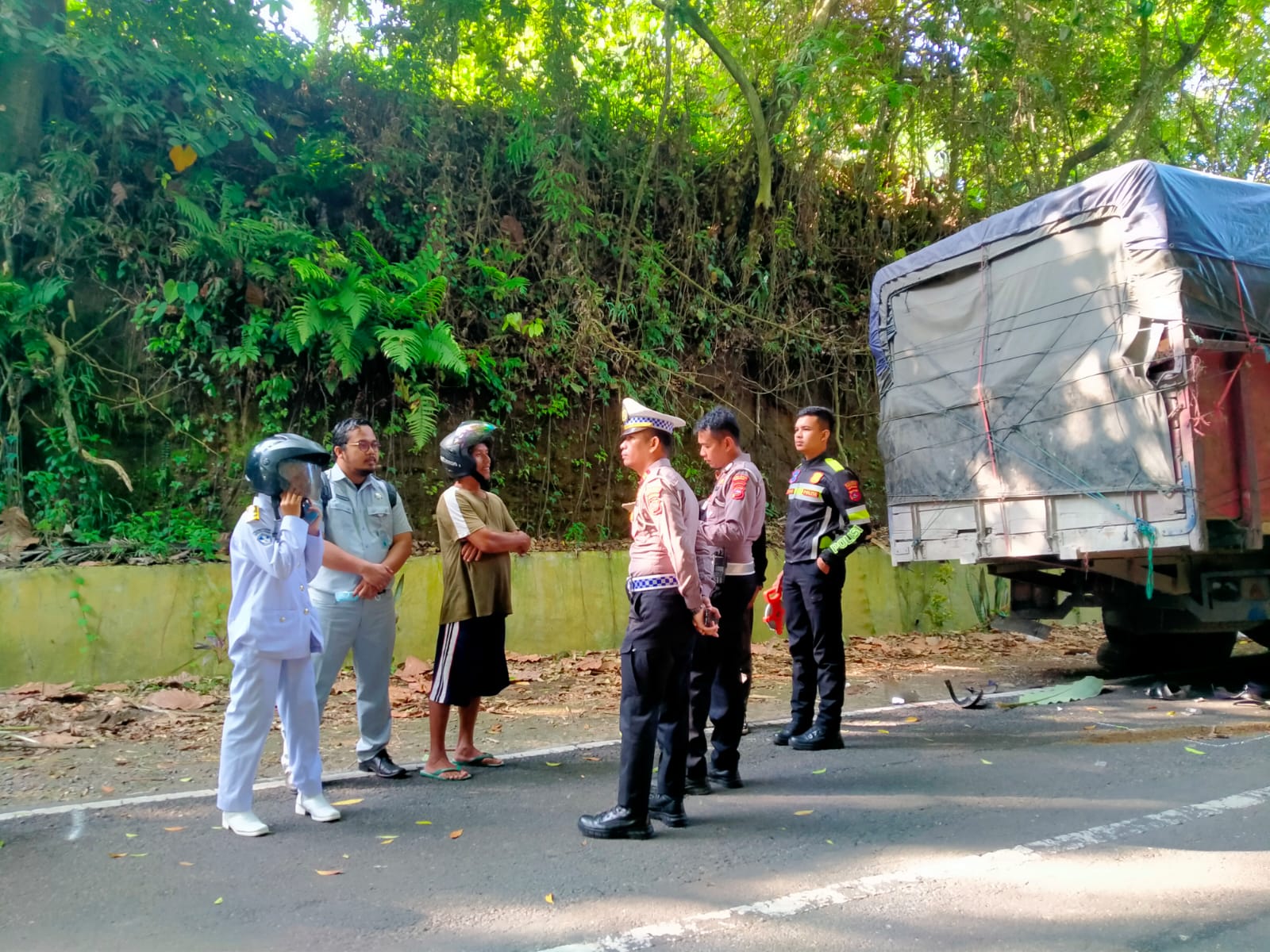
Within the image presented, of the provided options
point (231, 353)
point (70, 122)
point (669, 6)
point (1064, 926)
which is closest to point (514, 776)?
point (1064, 926)

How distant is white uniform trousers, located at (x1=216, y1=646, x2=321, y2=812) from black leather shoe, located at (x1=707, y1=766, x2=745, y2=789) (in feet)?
6.13

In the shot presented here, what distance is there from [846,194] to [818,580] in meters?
8.58

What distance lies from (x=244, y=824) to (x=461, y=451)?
2020 mm

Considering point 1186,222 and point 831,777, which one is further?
point 1186,222

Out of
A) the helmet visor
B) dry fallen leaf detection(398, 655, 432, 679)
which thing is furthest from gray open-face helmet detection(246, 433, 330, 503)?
dry fallen leaf detection(398, 655, 432, 679)

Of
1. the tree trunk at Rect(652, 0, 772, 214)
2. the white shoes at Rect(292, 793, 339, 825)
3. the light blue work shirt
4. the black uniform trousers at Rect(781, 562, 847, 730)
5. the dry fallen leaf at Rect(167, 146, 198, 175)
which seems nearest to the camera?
the white shoes at Rect(292, 793, 339, 825)

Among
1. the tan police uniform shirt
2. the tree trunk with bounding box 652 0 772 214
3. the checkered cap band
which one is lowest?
the checkered cap band

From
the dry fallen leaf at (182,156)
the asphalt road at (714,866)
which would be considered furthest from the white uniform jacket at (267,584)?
the dry fallen leaf at (182,156)

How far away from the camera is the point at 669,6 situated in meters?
9.73

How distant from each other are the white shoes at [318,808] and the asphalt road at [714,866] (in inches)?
2.5

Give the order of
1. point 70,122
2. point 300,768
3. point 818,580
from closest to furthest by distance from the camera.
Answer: point 300,768
point 818,580
point 70,122

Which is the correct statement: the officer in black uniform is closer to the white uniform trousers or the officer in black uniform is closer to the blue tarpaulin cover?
the blue tarpaulin cover

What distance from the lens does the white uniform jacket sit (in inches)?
160

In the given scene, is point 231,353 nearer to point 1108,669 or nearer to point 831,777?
point 831,777
